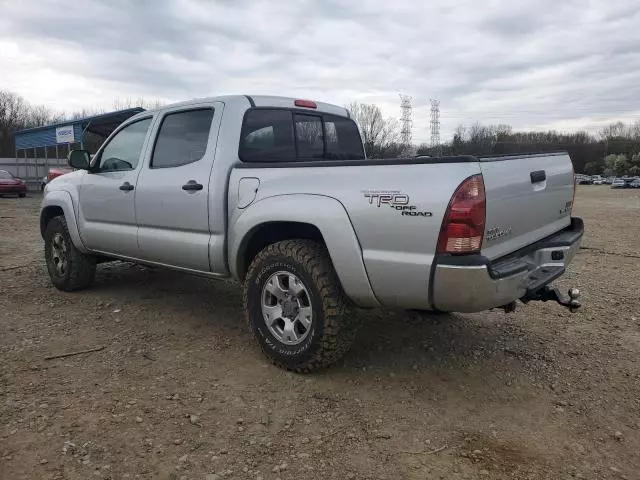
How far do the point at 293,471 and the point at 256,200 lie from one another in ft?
6.09

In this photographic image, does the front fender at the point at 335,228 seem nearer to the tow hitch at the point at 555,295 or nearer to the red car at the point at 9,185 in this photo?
the tow hitch at the point at 555,295

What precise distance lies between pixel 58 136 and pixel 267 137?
2750 centimetres

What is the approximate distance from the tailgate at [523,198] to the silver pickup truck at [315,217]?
1cm

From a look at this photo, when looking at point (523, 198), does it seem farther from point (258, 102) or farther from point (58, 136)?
point (58, 136)

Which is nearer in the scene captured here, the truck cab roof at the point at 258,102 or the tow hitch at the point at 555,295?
the tow hitch at the point at 555,295

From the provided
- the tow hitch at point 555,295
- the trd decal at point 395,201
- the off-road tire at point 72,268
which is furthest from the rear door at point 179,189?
the tow hitch at point 555,295

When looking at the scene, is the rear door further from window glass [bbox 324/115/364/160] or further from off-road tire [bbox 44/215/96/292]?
off-road tire [bbox 44/215/96/292]

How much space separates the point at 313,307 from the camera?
345 centimetres

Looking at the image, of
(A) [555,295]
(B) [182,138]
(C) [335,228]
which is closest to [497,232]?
(A) [555,295]

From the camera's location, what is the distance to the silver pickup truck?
2.95 meters

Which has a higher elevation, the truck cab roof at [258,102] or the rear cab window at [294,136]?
the truck cab roof at [258,102]

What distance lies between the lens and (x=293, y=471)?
2617mm

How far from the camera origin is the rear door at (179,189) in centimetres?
415

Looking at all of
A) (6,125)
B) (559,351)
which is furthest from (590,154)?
(559,351)
